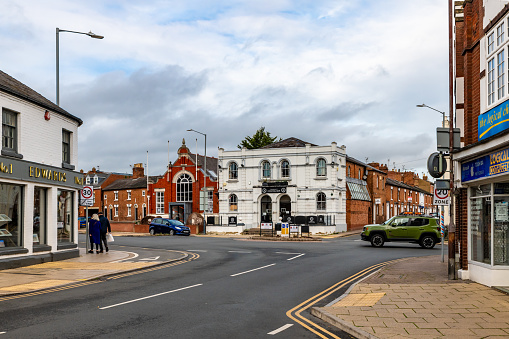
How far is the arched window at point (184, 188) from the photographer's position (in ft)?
209

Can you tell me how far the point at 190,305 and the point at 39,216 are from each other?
485 inches

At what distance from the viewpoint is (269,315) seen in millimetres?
10766

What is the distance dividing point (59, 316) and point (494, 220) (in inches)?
432

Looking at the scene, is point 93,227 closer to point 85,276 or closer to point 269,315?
point 85,276

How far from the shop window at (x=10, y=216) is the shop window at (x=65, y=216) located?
2.98 m

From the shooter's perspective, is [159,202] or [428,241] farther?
[159,202]

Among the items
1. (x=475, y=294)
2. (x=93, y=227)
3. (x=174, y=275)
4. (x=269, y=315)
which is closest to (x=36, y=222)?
(x=93, y=227)

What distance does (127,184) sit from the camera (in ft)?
252

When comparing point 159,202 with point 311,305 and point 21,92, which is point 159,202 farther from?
point 311,305

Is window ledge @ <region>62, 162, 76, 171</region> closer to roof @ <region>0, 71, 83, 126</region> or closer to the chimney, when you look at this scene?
roof @ <region>0, 71, 83, 126</region>

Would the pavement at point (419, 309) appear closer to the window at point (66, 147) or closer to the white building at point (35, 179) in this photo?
the white building at point (35, 179)

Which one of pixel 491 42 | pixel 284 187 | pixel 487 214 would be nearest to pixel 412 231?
pixel 487 214

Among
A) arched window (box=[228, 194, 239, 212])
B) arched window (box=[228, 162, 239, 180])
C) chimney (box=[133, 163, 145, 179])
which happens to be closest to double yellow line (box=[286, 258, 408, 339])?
arched window (box=[228, 194, 239, 212])

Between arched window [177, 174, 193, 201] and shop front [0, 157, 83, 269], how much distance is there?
1537 inches
